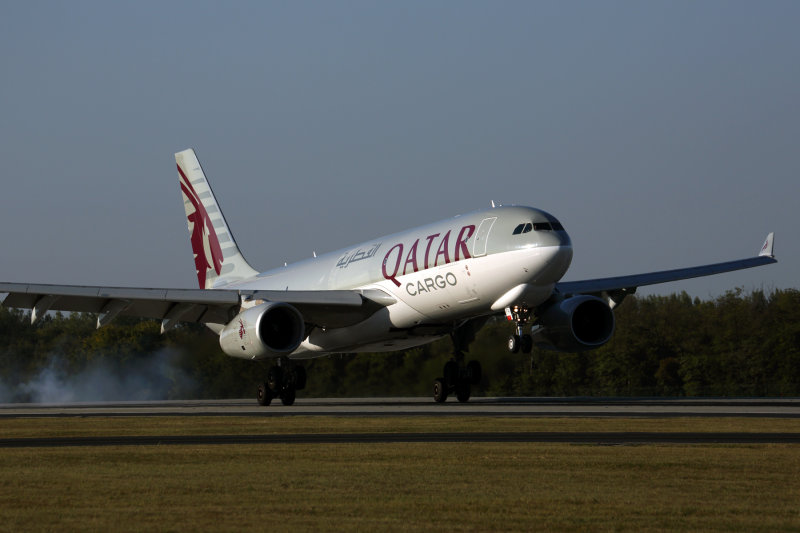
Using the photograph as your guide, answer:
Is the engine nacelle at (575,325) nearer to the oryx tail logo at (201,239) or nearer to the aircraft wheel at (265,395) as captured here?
the aircraft wheel at (265,395)

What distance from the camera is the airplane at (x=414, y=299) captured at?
30797 millimetres

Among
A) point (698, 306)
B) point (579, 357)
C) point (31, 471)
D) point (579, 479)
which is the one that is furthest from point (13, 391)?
point (579, 479)

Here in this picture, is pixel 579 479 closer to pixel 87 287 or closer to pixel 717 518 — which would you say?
pixel 717 518

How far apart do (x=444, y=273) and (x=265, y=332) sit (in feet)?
20.2

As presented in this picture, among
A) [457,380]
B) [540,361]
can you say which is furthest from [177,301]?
[540,361]

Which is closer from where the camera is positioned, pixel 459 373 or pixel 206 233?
pixel 459 373

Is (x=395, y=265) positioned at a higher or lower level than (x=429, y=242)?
lower

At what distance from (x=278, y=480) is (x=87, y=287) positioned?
23.1 metres

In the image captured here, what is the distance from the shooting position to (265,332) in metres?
33.9

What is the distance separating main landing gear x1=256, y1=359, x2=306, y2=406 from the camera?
35.8 m

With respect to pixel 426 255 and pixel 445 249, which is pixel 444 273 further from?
pixel 426 255

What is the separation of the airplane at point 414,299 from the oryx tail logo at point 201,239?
627cm

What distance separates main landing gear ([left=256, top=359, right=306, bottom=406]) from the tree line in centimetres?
628

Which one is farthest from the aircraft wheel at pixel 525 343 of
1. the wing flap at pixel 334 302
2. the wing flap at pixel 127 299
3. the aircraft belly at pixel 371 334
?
the wing flap at pixel 127 299
